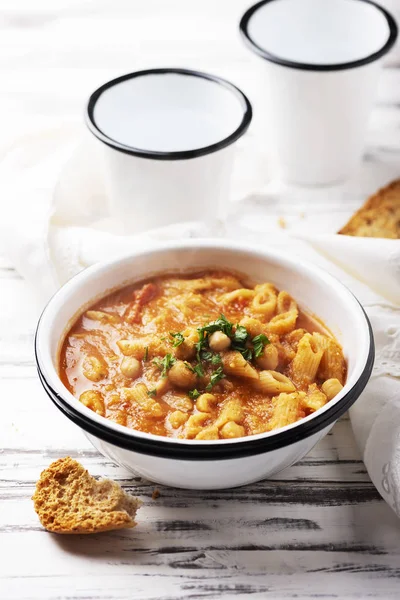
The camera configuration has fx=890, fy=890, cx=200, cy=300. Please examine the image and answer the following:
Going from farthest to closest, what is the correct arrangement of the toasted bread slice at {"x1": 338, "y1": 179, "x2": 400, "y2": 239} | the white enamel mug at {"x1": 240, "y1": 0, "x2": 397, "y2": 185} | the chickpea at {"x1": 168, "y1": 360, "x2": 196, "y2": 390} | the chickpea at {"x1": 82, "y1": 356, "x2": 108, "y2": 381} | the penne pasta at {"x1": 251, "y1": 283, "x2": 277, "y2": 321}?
the white enamel mug at {"x1": 240, "y1": 0, "x2": 397, "y2": 185}
the toasted bread slice at {"x1": 338, "y1": 179, "x2": 400, "y2": 239}
the penne pasta at {"x1": 251, "y1": 283, "x2": 277, "y2": 321}
the chickpea at {"x1": 82, "y1": 356, "x2": 108, "y2": 381}
the chickpea at {"x1": 168, "y1": 360, "x2": 196, "y2": 390}

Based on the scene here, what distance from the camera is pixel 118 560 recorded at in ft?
9.02

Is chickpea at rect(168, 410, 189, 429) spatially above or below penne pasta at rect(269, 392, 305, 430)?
below

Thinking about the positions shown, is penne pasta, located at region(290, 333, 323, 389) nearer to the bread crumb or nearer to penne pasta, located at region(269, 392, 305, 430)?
penne pasta, located at region(269, 392, 305, 430)

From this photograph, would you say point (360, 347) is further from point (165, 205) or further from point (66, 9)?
point (66, 9)

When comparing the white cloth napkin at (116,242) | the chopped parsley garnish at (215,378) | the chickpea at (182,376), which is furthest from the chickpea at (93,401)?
the white cloth napkin at (116,242)

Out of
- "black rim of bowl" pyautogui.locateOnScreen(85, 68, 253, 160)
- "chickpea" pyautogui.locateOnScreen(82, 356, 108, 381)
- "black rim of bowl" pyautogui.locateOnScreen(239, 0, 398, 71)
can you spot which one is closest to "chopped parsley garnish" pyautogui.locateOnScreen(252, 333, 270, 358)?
"chickpea" pyautogui.locateOnScreen(82, 356, 108, 381)

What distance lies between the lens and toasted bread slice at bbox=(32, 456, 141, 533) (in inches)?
109

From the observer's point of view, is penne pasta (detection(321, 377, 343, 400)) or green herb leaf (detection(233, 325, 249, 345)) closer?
penne pasta (detection(321, 377, 343, 400))

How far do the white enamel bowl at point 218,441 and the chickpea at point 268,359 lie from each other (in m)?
0.26

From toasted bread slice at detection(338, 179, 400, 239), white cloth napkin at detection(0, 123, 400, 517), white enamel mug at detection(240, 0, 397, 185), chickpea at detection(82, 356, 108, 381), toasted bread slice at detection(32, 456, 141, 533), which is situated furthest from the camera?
white enamel mug at detection(240, 0, 397, 185)

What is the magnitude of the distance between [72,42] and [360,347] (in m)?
3.70

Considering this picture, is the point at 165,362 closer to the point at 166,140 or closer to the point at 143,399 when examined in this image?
the point at 143,399

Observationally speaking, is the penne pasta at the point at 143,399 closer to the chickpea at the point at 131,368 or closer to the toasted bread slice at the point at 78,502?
the chickpea at the point at 131,368

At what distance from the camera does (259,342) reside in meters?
3.04
